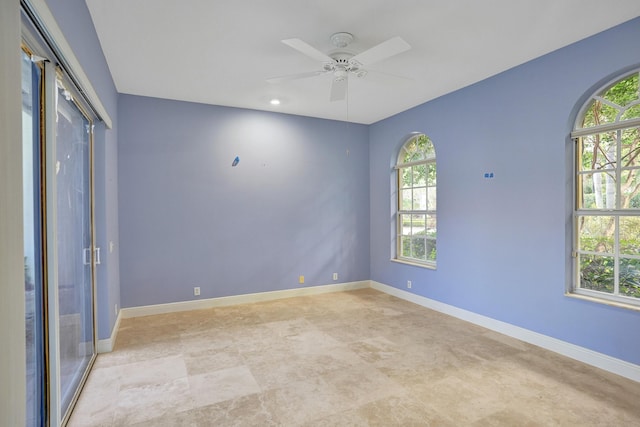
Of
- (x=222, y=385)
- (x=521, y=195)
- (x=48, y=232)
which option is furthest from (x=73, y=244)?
(x=521, y=195)

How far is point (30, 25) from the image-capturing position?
1.56 meters

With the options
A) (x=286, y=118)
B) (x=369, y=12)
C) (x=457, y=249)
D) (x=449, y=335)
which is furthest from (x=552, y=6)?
(x=286, y=118)

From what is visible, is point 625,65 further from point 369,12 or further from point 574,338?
point 574,338

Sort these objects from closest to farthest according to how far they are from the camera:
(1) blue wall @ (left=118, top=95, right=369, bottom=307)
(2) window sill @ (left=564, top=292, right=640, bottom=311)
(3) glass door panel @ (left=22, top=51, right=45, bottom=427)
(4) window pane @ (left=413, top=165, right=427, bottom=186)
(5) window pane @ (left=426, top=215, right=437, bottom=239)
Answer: (3) glass door panel @ (left=22, top=51, right=45, bottom=427) → (2) window sill @ (left=564, top=292, right=640, bottom=311) → (1) blue wall @ (left=118, top=95, right=369, bottom=307) → (5) window pane @ (left=426, top=215, right=437, bottom=239) → (4) window pane @ (left=413, top=165, right=427, bottom=186)

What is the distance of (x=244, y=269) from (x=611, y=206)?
437 cm

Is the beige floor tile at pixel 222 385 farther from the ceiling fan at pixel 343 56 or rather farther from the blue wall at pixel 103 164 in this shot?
the ceiling fan at pixel 343 56

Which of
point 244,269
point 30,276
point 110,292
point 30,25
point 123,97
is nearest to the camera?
point 30,25

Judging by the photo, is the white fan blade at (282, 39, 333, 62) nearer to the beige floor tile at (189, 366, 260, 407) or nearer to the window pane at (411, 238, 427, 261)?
the beige floor tile at (189, 366, 260, 407)

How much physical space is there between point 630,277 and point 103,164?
4964 millimetres

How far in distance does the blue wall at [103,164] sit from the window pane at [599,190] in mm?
4280

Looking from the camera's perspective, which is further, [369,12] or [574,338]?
[574,338]

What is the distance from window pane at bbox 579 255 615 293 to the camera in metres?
3.15

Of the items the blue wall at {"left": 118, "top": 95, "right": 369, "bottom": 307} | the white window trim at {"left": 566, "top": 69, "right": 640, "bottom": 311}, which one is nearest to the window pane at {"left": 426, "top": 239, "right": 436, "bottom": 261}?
the blue wall at {"left": 118, "top": 95, "right": 369, "bottom": 307}

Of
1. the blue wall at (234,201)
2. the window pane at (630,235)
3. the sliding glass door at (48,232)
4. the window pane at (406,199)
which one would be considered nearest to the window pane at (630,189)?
the window pane at (630,235)
